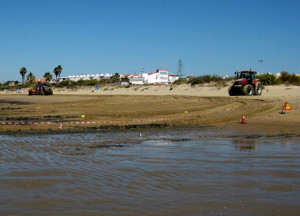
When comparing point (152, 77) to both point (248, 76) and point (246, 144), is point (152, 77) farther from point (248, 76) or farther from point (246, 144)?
point (246, 144)

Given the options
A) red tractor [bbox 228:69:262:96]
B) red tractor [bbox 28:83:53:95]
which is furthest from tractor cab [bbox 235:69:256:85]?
red tractor [bbox 28:83:53:95]

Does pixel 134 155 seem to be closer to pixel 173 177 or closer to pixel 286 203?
pixel 173 177

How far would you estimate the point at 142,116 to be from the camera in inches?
685

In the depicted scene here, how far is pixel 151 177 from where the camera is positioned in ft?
19.1

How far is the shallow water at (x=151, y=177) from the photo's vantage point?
4371 millimetres

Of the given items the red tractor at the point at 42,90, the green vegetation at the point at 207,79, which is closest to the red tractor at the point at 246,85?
the green vegetation at the point at 207,79

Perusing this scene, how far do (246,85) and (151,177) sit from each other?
2302cm

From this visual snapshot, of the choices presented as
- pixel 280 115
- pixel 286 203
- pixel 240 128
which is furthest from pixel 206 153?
pixel 280 115

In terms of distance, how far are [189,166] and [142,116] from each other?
10900 mm

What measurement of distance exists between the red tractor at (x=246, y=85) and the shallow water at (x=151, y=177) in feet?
58.7

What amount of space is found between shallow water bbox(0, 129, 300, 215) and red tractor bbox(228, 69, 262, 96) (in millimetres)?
17896

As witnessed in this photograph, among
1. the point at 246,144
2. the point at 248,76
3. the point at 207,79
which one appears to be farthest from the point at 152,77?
the point at 246,144

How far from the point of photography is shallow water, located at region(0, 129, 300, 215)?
14.3 feet

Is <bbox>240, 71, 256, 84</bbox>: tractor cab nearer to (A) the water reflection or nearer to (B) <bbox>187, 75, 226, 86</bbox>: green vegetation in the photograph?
(B) <bbox>187, 75, 226, 86</bbox>: green vegetation
